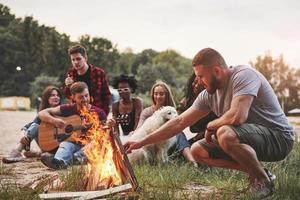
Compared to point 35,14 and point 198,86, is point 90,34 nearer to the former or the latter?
point 35,14

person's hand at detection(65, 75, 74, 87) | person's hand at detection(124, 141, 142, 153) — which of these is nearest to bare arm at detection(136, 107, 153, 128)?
person's hand at detection(65, 75, 74, 87)

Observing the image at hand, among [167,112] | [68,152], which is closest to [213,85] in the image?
[167,112]

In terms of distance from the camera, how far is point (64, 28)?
50562 mm

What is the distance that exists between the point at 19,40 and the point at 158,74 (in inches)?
533

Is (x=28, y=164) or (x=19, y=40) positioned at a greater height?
(x=19, y=40)

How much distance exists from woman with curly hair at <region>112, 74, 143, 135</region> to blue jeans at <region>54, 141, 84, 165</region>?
92 centimetres

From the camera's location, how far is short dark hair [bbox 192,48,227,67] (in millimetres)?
4078

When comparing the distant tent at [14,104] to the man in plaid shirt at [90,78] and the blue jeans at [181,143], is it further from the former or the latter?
the blue jeans at [181,143]

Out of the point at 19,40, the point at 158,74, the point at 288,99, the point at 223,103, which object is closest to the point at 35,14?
the point at 19,40

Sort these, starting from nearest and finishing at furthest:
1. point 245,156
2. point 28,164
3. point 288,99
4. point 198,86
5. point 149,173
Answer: point 245,156, point 149,173, point 198,86, point 28,164, point 288,99

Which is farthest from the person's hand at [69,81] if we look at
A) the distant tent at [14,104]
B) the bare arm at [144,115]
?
the distant tent at [14,104]

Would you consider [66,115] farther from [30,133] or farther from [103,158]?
[103,158]

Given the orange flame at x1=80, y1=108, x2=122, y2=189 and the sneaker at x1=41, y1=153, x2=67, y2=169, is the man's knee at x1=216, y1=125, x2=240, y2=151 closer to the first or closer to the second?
the orange flame at x1=80, y1=108, x2=122, y2=189

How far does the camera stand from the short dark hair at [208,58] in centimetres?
408
